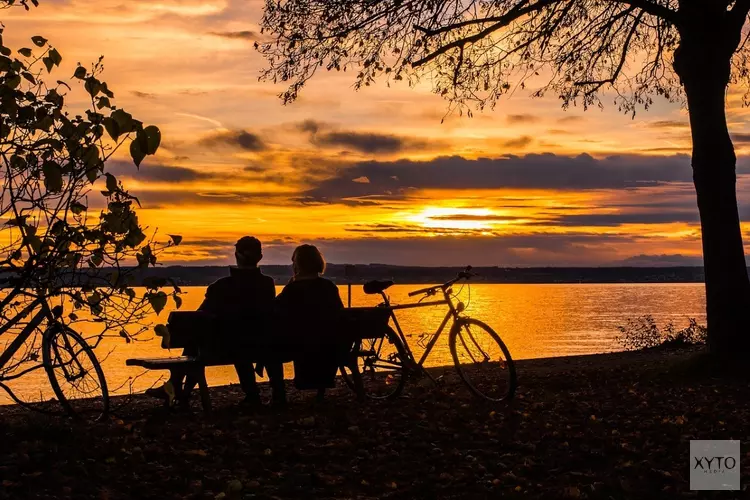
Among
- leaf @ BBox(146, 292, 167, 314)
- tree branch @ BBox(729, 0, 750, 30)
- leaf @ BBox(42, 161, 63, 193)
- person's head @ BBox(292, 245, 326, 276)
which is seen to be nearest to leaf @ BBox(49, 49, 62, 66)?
leaf @ BBox(42, 161, 63, 193)

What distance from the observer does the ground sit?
6754 millimetres

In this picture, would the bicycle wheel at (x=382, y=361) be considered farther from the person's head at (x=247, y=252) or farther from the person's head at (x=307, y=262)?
the person's head at (x=247, y=252)

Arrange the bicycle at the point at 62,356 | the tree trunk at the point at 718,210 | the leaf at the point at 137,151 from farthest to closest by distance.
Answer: the tree trunk at the point at 718,210
the bicycle at the point at 62,356
the leaf at the point at 137,151

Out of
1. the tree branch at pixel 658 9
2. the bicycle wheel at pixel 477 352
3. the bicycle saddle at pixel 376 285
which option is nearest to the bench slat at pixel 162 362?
the bicycle saddle at pixel 376 285

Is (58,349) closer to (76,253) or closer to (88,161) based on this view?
(76,253)

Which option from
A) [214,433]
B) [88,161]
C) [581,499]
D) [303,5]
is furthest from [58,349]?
[303,5]

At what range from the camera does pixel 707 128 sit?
1265cm

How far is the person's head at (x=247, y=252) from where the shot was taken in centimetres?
995

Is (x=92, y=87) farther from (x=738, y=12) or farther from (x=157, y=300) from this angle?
(x=738, y=12)

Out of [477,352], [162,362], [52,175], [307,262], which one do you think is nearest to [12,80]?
[52,175]

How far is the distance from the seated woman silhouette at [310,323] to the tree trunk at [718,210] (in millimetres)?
5703

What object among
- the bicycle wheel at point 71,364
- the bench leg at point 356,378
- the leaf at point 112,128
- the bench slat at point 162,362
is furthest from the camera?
the bench leg at point 356,378

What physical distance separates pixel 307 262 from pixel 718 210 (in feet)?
19.9

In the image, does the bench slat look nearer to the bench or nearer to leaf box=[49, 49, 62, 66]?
the bench
